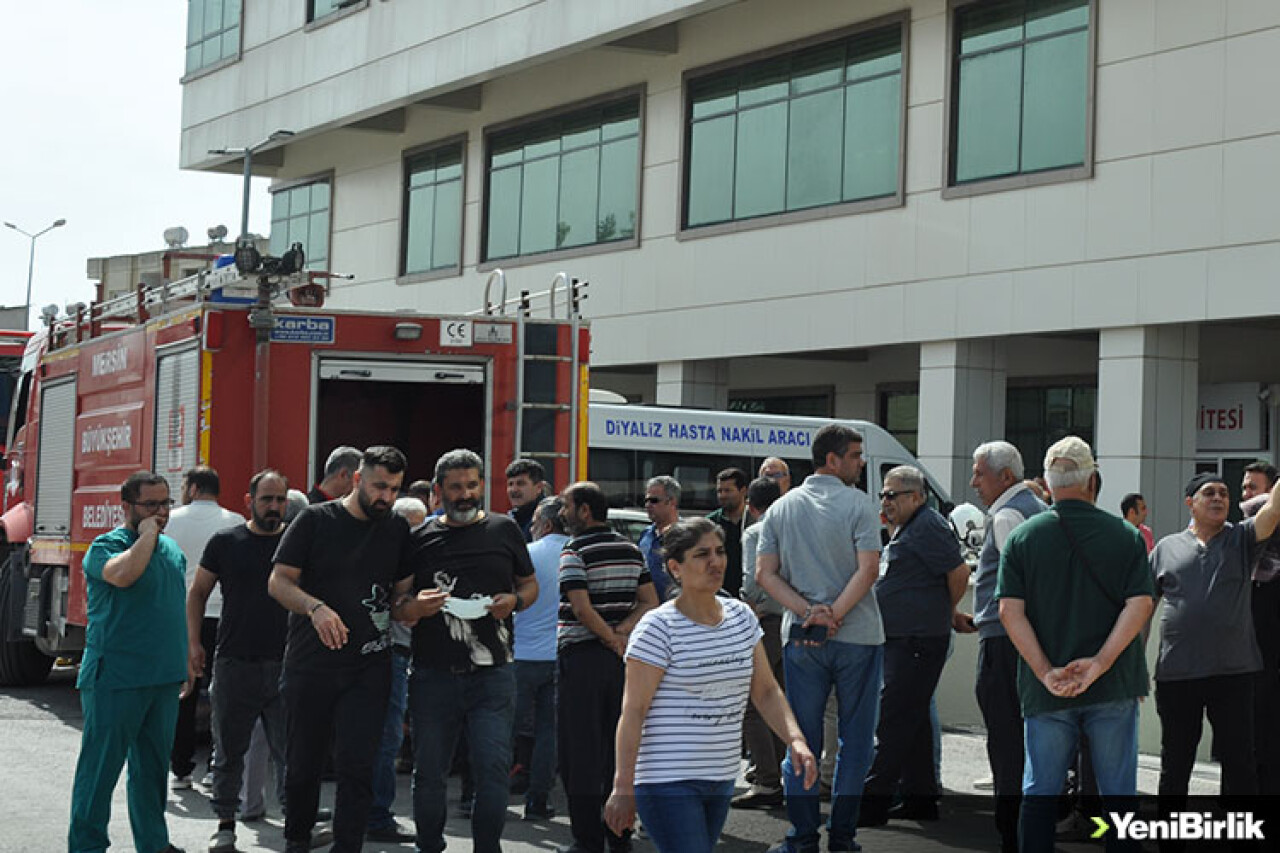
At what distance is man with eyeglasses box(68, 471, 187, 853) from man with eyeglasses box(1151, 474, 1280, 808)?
178 inches

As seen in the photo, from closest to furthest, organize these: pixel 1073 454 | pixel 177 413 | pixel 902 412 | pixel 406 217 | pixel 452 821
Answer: pixel 1073 454, pixel 452 821, pixel 177 413, pixel 902 412, pixel 406 217

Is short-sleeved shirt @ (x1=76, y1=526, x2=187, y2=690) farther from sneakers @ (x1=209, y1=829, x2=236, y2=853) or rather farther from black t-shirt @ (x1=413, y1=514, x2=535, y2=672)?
black t-shirt @ (x1=413, y1=514, x2=535, y2=672)

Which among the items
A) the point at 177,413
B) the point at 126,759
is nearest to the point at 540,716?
the point at 126,759

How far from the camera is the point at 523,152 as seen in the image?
3322 cm

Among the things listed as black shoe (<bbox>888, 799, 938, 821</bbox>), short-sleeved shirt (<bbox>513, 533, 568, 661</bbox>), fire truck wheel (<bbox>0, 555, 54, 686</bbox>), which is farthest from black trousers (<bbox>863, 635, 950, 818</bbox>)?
fire truck wheel (<bbox>0, 555, 54, 686</bbox>)

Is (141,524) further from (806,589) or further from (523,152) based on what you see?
(523,152)

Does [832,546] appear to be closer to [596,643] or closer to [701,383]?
[596,643]

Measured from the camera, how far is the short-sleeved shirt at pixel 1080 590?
739 cm

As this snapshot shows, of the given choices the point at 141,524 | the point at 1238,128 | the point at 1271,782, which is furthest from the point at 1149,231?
the point at 141,524

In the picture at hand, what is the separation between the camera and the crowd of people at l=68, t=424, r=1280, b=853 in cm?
750

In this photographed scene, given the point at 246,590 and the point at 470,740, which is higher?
the point at 246,590

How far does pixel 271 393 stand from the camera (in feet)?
43.0

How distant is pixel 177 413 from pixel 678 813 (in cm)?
812

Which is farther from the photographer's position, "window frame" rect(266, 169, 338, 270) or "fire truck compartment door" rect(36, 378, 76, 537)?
"window frame" rect(266, 169, 338, 270)
